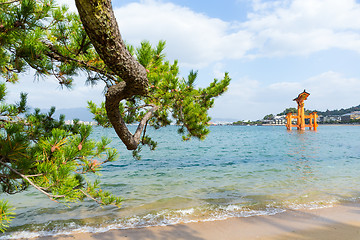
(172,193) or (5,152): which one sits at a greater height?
(5,152)

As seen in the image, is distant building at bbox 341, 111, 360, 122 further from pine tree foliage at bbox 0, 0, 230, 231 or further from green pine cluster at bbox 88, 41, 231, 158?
pine tree foliage at bbox 0, 0, 230, 231

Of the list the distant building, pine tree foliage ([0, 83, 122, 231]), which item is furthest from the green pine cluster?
the distant building

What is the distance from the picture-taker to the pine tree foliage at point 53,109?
177 cm

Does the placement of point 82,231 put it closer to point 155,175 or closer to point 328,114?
point 155,175

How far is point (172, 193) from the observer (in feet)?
21.7

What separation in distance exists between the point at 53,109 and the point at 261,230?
152 inches

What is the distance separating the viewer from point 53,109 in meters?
3.32

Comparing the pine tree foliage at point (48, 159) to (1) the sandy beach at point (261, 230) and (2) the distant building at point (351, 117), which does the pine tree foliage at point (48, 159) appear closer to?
(1) the sandy beach at point (261, 230)

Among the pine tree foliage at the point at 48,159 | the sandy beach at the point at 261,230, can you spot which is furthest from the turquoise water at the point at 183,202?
the pine tree foliage at the point at 48,159

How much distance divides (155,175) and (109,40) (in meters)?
8.91

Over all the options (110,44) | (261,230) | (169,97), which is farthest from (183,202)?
(110,44)

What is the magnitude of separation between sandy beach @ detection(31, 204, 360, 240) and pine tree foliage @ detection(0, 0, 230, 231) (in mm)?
1692

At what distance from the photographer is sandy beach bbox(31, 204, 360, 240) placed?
357 cm

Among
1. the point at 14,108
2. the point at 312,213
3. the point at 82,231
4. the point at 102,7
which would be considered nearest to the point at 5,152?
the point at 102,7
